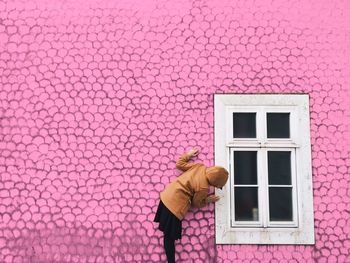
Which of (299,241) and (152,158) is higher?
A: (152,158)

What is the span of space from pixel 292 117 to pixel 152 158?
1.54m

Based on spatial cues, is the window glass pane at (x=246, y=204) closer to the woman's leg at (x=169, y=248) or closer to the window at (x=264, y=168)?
the window at (x=264, y=168)

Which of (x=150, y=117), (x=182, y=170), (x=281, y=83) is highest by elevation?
(x=281, y=83)

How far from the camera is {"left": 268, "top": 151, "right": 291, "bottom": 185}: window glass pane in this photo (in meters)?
5.15

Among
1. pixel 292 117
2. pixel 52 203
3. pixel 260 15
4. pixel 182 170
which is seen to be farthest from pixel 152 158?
pixel 260 15

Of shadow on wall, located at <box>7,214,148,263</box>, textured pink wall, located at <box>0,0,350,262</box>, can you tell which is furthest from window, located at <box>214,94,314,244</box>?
shadow on wall, located at <box>7,214,148,263</box>

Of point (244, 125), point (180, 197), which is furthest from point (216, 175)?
point (244, 125)

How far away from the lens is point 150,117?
17.1 ft

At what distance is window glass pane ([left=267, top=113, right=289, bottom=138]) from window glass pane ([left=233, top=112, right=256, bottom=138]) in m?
0.17

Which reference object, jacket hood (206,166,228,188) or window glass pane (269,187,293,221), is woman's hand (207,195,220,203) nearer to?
jacket hood (206,166,228,188)

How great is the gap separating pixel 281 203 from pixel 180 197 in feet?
3.67

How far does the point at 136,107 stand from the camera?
5.23m

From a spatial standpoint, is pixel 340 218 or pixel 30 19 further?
pixel 30 19

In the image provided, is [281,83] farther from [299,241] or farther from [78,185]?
[78,185]
